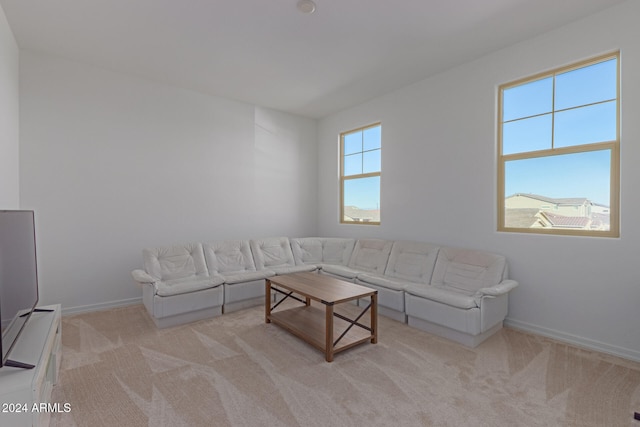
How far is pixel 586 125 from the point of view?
284cm

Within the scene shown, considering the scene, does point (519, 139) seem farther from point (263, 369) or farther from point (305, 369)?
point (263, 369)

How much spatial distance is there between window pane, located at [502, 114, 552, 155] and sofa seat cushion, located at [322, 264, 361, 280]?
89.8 inches

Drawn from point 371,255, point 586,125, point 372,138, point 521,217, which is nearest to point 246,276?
point 371,255

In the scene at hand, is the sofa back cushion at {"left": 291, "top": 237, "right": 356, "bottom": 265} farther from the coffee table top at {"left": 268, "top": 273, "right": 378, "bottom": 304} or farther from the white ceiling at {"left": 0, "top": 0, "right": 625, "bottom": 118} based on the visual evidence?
the white ceiling at {"left": 0, "top": 0, "right": 625, "bottom": 118}

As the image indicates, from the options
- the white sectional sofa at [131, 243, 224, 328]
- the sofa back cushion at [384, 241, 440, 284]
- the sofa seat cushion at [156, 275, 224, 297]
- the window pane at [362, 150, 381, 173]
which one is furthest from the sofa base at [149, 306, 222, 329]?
the window pane at [362, 150, 381, 173]

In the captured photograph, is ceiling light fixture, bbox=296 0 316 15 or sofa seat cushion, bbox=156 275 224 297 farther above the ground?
ceiling light fixture, bbox=296 0 316 15

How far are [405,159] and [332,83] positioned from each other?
1.46 metres

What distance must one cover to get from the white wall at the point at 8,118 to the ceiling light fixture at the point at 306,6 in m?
2.56

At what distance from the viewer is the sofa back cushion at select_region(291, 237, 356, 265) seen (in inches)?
190

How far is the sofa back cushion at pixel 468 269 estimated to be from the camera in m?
3.13

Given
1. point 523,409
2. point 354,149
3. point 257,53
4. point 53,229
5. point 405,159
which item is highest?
point 257,53

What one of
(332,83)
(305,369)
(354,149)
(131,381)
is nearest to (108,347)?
(131,381)

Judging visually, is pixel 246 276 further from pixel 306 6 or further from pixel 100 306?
pixel 306 6

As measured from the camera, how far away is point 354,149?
530cm
